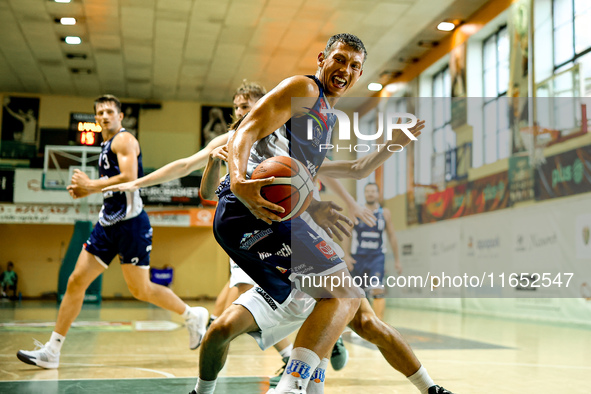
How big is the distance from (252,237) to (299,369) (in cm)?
Result: 51

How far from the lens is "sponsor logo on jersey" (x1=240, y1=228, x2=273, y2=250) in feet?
7.32

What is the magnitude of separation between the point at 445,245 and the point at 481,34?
14.4 feet

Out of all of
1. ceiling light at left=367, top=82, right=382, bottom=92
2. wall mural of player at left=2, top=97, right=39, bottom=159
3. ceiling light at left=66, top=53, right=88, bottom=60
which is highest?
ceiling light at left=66, top=53, right=88, bottom=60

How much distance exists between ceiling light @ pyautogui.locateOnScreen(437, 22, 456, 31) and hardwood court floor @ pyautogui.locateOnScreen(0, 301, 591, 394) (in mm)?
8163

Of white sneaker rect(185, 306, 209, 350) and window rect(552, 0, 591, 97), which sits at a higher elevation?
window rect(552, 0, 591, 97)

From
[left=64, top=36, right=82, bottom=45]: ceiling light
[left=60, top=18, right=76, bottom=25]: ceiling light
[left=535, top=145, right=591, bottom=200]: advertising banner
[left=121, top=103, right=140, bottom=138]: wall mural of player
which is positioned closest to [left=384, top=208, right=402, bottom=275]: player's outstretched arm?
[left=535, top=145, right=591, bottom=200]: advertising banner

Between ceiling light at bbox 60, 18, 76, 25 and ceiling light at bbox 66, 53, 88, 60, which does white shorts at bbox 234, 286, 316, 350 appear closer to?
ceiling light at bbox 60, 18, 76, 25

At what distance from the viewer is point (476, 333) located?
23.1 ft

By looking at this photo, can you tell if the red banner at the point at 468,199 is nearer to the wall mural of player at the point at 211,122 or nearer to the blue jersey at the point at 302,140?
the wall mural of player at the point at 211,122

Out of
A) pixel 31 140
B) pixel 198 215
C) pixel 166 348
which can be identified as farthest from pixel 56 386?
pixel 31 140

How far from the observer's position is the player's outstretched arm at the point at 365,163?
2561 millimetres

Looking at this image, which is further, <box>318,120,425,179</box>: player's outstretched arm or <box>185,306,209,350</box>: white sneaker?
<box>185,306,209,350</box>: white sneaker

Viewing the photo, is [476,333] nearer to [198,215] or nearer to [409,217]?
[409,217]

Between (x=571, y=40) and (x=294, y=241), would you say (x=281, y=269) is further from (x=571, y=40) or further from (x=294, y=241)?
(x=571, y=40)
